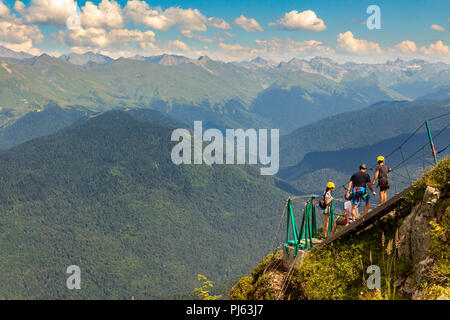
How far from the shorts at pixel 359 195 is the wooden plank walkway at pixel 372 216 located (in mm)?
1622

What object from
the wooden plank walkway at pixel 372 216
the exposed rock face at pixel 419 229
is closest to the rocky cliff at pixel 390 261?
the exposed rock face at pixel 419 229

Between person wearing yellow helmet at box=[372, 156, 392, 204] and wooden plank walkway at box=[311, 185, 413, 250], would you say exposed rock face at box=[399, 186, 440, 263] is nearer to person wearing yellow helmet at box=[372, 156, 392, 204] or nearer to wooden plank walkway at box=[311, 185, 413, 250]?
wooden plank walkway at box=[311, 185, 413, 250]

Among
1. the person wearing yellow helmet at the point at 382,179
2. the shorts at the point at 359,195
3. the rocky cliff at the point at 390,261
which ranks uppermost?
the person wearing yellow helmet at the point at 382,179

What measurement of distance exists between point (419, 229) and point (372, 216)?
3.20 meters

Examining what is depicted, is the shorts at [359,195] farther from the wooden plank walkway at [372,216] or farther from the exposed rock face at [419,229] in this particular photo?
the exposed rock face at [419,229]

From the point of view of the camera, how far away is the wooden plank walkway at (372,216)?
20891 millimetres

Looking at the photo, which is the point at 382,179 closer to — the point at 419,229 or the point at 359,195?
the point at 359,195

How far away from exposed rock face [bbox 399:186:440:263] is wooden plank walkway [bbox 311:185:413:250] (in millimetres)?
1351

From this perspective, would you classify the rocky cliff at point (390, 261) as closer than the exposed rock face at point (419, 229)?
Yes

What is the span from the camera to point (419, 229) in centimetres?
1814

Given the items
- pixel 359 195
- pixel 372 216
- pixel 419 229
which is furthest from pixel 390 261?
pixel 359 195
